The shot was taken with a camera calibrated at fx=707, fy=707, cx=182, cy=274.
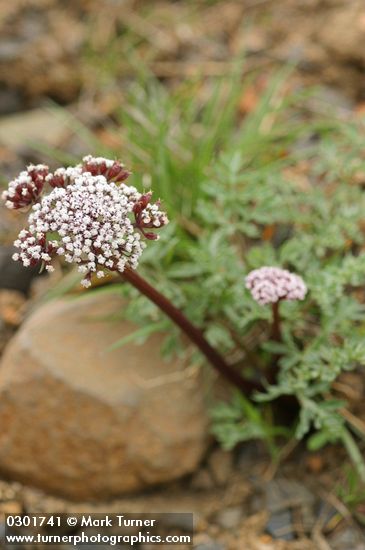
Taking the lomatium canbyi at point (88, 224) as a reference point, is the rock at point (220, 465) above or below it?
below

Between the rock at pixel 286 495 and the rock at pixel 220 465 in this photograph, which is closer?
the rock at pixel 286 495

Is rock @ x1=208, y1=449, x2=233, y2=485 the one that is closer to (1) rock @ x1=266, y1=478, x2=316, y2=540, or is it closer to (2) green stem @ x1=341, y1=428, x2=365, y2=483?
(1) rock @ x1=266, y1=478, x2=316, y2=540

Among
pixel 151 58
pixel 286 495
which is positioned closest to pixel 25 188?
pixel 286 495

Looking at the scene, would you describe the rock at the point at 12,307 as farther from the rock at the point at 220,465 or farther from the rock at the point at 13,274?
the rock at the point at 220,465

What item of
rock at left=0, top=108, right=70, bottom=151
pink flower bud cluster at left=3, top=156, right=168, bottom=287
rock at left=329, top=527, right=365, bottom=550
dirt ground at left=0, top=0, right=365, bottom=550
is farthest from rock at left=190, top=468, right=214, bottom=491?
rock at left=0, top=108, right=70, bottom=151

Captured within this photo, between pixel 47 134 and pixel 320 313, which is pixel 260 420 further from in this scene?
pixel 47 134

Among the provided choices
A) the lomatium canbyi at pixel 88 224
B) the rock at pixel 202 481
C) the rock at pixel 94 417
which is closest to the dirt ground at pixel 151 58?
the rock at pixel 202 481

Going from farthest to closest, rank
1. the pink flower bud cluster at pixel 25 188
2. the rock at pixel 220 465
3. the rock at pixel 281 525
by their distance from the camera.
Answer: the rock at pixel 220 465 < the rock at pixel 281 525 < the pink flower bud cluster at pixel 25 188
